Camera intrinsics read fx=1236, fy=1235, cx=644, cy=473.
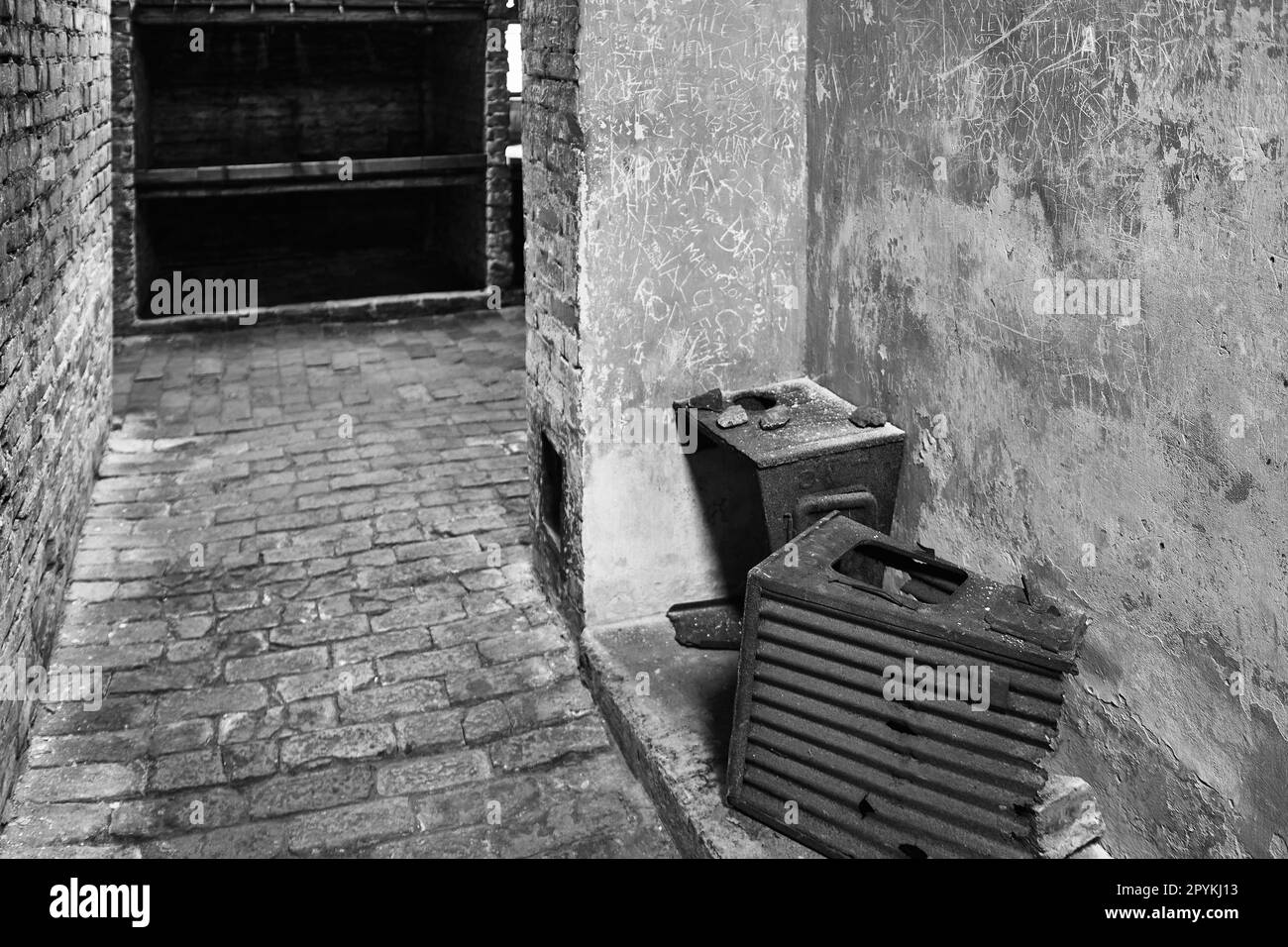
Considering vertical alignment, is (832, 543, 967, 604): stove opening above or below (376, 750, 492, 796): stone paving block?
above

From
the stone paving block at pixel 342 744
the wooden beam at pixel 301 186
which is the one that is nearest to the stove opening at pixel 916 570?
the stone paving block at pixel 342 744

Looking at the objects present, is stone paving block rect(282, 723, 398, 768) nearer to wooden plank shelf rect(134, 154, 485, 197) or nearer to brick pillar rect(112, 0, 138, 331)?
brick pillar rect(112, 0, 138, 331)

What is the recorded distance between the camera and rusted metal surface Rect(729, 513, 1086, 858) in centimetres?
338

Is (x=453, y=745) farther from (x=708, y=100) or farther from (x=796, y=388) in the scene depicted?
(x=708, y=100)

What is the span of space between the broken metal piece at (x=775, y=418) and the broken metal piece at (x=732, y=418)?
0.25ft

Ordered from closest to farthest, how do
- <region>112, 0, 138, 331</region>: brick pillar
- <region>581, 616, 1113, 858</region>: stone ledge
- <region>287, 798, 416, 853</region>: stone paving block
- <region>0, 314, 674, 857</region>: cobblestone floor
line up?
<region>581, 616, 1113, 858</region>: stone ledge
<region>287, 798, 416, 853</region>: stone paving block
<region>0, 314, 674, 857</region>: cobblestone floor
<region>112, 0, 138, 331</region>: brick pillar

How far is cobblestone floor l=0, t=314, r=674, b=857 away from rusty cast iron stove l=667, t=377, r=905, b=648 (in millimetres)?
718

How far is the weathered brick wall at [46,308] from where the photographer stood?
462 centimetres

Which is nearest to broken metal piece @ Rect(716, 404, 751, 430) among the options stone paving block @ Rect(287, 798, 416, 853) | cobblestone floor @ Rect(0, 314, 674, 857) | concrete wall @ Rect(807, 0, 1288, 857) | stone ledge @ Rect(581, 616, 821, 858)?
concrete wall @ Rect(807, 0, 1288, 857)

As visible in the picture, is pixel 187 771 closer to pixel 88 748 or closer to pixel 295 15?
pixel 88 748

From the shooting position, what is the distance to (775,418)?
4.88 metres

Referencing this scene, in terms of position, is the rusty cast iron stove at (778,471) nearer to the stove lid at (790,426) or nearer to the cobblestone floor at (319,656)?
the stove lid at (790,426)

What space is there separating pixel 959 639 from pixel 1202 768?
762 mm

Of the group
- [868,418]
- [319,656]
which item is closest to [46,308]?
[319,656]
